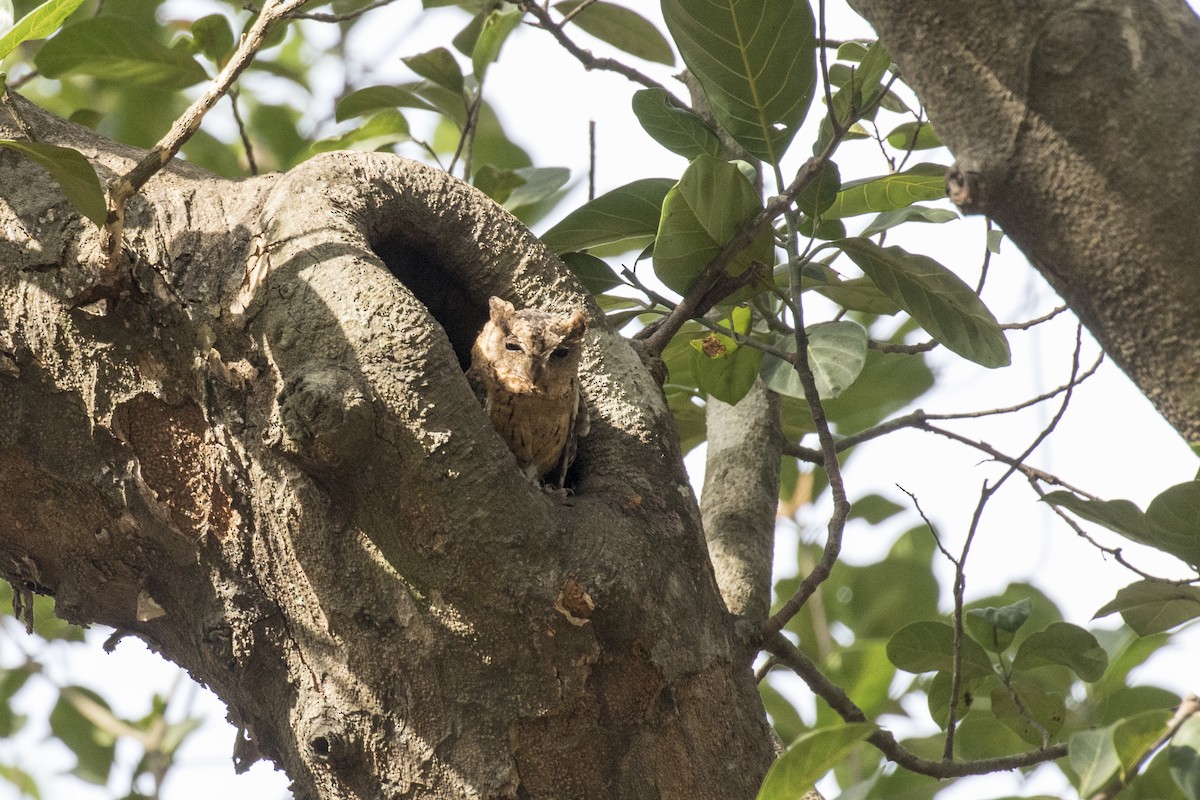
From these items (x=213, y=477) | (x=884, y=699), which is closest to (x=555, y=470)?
(x=213, y=477)

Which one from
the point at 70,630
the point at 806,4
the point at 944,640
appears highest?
the point at 70,630

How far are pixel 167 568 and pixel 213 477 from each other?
0.76 ft

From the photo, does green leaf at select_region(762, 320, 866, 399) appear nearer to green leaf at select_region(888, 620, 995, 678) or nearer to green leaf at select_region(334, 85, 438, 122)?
green leaf at select_region(888, 620, 995, 678)

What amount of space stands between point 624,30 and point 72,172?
6.33 ft

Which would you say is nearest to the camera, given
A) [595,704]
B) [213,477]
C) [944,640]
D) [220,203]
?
[595,704]

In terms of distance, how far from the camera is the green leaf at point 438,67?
2961mm

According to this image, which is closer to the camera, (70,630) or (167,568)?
(167,568)

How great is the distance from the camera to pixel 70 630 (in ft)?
12.8

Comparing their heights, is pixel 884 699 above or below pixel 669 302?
below

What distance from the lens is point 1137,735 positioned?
1.31 m

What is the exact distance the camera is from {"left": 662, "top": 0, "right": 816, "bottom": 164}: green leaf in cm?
208

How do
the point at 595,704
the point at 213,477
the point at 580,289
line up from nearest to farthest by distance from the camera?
1. the point at 595,704
2. the point at 213,477
3. the point at 580,289

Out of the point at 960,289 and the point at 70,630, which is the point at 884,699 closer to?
the point at 960,289

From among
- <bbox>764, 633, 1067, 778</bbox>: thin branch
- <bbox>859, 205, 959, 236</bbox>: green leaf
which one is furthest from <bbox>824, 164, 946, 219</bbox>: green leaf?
<bbox>764, 633, 1067, 778</bbox>: thin branch
